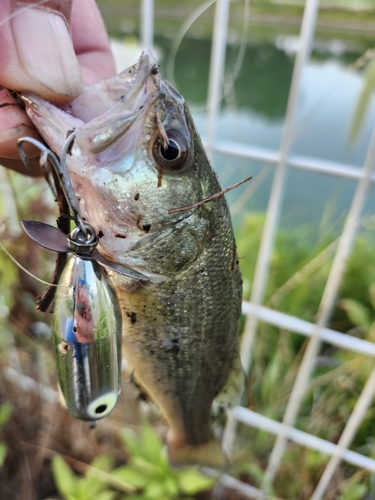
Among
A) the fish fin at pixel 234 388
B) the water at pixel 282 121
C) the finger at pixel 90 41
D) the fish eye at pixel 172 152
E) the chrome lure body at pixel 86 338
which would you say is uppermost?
the water at pixel 282 121

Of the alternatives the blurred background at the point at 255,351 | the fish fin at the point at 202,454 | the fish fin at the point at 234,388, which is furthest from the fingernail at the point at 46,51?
the fish fin at the point at 202,454

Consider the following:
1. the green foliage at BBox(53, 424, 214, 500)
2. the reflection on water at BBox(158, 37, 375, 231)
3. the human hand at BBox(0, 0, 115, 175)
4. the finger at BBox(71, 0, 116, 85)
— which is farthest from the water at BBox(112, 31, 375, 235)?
the green foliage at BBox(53, 424, 214, 500)

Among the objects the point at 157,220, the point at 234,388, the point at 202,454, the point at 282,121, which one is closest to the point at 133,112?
the point at 157,220

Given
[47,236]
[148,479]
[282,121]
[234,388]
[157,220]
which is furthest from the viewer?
[282,121]

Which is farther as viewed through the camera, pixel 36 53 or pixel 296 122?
pixel 296 122

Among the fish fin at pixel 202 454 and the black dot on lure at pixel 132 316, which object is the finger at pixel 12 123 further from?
the fish fin at pixel 202 454

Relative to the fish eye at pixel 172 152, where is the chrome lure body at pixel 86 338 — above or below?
below

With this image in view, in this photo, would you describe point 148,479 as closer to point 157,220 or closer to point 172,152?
point 157,220
